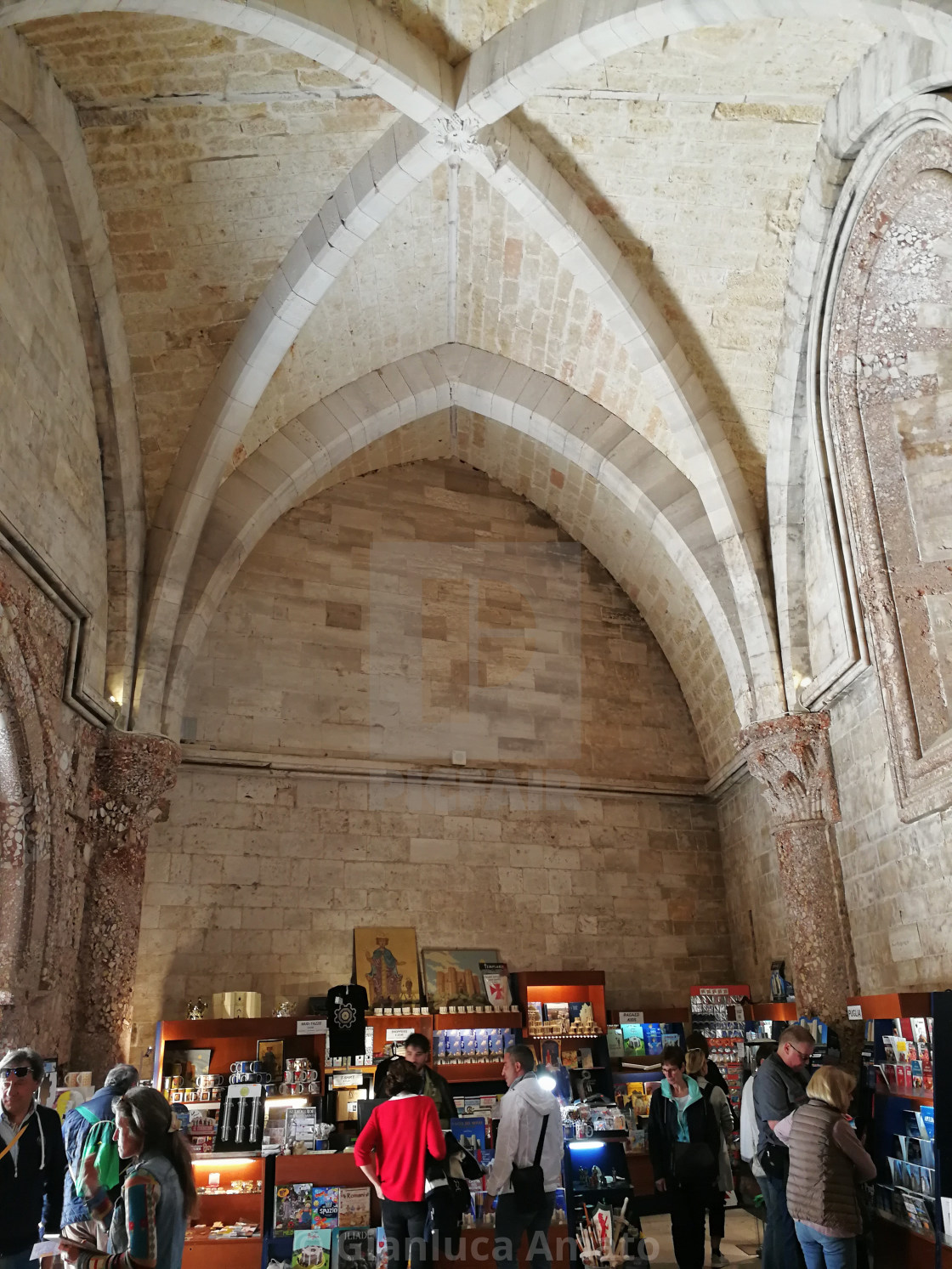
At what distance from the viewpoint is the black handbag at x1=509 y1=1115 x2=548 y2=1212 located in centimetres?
396

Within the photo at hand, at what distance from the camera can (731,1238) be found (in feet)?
19.1

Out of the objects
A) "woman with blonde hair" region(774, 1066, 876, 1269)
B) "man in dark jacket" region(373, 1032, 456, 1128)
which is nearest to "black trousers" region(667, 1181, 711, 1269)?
"woman with blonde hair" region(774, 1066, 876, 1269)

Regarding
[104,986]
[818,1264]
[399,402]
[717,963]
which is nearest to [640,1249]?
[818,1264]

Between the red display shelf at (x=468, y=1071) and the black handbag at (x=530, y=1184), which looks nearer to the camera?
the black handbag at (x=530, y=1184)

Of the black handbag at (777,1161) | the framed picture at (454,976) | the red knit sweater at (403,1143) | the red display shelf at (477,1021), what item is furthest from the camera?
the framed picture at (454,976)

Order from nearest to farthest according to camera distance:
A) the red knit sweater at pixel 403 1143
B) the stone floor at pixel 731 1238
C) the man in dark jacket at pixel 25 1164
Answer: the man in dark jacket at pixel 25 1164, the red knit sweater at pixel 403 1143, the stone floor at pixel 731 1238

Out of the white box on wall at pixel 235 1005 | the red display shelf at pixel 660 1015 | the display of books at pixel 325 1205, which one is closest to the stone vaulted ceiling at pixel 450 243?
the white box on wall at pixel 235 1005

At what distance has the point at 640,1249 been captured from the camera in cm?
453

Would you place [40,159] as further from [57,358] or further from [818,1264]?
[818,1264]

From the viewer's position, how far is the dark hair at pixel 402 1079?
386cm

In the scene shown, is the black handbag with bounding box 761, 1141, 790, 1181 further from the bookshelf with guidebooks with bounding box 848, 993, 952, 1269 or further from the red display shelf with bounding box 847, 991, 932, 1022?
the red display shelf with bounding box 847, 991, 932, 1022

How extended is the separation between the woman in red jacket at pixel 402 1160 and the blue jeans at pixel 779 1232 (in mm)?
1631

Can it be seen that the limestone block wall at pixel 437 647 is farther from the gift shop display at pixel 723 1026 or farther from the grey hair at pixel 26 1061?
the grey hair at pixel 26 1061

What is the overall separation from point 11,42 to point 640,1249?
680 centimetres
